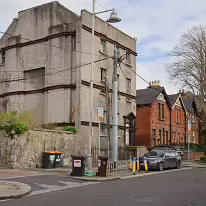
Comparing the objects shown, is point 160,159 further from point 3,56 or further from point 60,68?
point 3,56

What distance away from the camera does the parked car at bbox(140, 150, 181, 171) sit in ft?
75.4

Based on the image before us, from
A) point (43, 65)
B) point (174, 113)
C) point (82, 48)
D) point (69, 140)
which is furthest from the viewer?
point (174, 113)

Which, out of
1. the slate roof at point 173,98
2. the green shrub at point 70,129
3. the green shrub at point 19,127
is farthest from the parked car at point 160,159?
the slate roof at point 173,98

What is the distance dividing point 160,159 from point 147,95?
20.1m

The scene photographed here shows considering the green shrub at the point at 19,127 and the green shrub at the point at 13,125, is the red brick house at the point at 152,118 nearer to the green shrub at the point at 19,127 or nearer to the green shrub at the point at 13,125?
the green shrub at the point at 13,125

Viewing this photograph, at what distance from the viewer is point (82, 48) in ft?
90.1

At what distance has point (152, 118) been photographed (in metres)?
40.6

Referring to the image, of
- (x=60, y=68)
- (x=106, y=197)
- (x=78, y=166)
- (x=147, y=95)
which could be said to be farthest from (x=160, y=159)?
(x=147, y=95)

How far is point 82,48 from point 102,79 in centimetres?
394

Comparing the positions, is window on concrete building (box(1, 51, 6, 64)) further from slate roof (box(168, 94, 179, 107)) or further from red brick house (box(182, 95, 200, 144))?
red brick house (box(182, 95, 200, 144))

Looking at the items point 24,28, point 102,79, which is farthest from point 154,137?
point 24,28

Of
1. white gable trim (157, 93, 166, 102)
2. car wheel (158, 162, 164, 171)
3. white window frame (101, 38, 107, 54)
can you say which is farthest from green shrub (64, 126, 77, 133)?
white gable trim (157, 93, 166, 102)

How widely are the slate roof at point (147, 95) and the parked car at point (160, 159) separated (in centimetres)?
1588

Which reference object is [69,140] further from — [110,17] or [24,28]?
[24,28]
